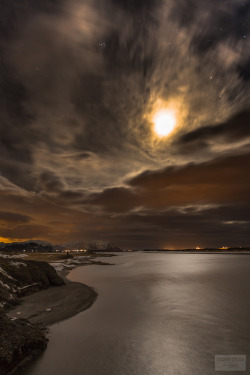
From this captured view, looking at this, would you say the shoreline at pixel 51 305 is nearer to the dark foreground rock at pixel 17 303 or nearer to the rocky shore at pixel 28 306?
the rocky shore at pixel 28 306

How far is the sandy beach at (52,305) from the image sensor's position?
11328 millimetres

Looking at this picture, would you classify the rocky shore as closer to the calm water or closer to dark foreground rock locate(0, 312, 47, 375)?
dark foreground rock locate(0, 312, 47, 375)

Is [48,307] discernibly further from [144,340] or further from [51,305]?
[144,340]

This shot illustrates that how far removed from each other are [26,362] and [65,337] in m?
2.48

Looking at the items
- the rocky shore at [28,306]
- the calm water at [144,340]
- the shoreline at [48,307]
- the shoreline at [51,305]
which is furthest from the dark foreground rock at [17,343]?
the shoreline at [51,305]

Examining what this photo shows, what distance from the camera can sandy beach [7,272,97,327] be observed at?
11.3 metres

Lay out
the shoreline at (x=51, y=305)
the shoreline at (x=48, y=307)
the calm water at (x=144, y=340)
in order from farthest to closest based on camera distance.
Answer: the shoreline at (x=51, y=305)
the shoreline at (x=48, y=307)
the calm water at (x=144, y=340)

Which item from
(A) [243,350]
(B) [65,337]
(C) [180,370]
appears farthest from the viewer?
(B) [65,337]

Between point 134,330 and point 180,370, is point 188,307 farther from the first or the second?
point 180,370

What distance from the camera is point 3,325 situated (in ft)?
22.6

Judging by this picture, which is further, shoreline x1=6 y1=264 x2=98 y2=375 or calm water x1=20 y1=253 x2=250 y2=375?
shoreline x1=6 y1=264 x2=98 y2=375

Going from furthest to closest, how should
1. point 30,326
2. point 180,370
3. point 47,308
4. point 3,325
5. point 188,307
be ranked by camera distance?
1. point 188,307
2. point 47,308
3. point 30,326
4. point 180,370
5. point 3,325

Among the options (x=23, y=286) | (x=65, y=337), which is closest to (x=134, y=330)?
(x=65, y=337)

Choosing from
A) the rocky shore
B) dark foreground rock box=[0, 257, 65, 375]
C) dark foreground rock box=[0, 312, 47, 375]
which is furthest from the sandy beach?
dark foreground rock box=[0, 312, 47, 375]
